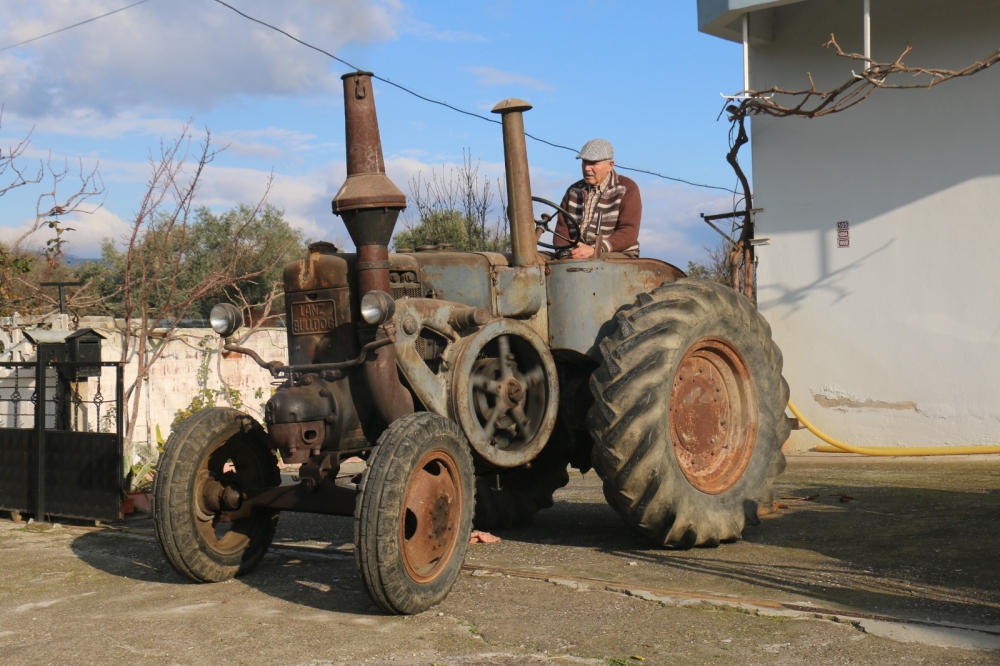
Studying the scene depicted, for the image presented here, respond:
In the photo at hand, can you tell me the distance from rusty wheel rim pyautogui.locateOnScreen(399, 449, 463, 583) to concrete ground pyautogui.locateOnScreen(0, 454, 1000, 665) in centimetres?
24

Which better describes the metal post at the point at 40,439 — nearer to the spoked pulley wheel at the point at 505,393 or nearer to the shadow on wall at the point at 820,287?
the spoked pulley wheel at the point at 505,393

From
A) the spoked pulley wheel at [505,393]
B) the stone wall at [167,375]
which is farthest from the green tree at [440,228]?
the spoked pulley wheel at [505,393]

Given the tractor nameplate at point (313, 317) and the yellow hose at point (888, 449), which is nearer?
the tractor nameplate at point (313, 317)

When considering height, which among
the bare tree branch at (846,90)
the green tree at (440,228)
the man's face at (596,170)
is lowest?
the man's face at (596,170)

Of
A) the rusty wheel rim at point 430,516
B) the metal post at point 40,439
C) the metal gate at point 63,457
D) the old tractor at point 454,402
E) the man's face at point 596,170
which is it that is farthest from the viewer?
the metal post at point 40,439

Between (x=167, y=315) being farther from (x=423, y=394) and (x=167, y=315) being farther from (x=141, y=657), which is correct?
(x=141, y=657)

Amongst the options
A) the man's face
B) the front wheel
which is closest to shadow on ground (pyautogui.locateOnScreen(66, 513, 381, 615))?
the front wheel

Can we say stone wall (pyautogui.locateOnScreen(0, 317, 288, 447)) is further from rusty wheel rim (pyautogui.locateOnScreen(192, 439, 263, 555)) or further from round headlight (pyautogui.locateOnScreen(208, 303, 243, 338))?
round headlight (pyautogui.locateOnScreen(208, 303, 243, 338))

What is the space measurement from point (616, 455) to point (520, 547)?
4.15 ft

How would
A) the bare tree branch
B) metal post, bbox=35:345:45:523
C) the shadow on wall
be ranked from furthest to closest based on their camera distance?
the shadow on wall < the bare tree branch < metal post, bbox=35:345:45:523

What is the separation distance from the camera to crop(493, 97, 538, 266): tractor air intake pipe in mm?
6938

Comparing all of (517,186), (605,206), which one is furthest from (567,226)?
(517,186)

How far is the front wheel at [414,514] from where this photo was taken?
16.4 feet

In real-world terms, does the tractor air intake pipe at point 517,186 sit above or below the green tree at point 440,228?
below
